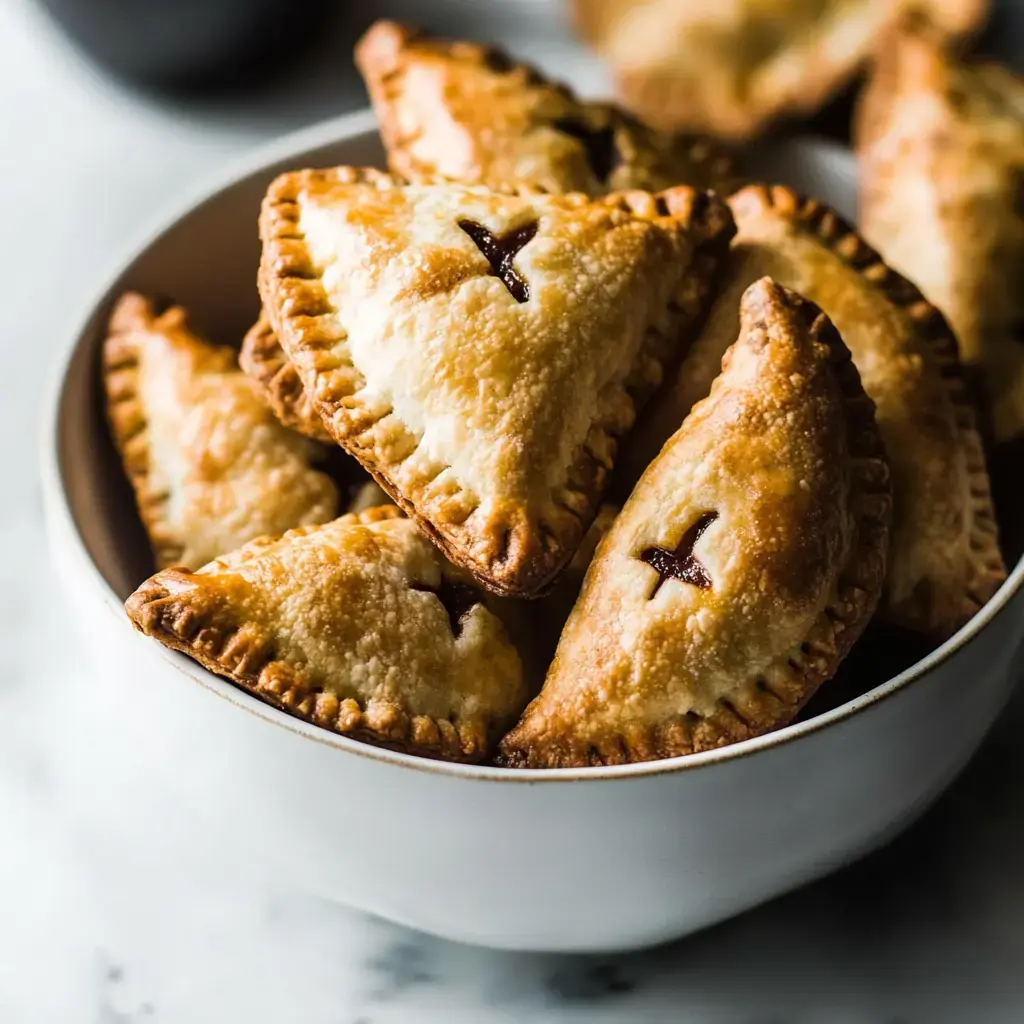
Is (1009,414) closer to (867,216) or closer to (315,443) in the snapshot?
(867,216)

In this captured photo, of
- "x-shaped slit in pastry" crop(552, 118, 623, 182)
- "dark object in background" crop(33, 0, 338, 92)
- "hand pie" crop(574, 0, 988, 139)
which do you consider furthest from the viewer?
"dark object in background" crop(33, 0, 338, 92)

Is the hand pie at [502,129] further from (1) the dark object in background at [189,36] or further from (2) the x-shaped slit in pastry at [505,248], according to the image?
(1) the dark object in background at [189,36]

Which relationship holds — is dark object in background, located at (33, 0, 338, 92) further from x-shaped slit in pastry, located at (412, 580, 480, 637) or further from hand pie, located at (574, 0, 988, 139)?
x-shaped slit in pastry, located at (412, 580, 480, 637)

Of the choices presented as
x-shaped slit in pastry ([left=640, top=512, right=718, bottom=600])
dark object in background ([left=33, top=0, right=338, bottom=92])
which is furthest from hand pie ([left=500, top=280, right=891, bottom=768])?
dark object in background ([left=33, top=0, right=338, bottom=92])

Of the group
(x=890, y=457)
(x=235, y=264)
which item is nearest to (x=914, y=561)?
(x=890, y=457)

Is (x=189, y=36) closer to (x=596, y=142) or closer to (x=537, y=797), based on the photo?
(x=596, y=142)

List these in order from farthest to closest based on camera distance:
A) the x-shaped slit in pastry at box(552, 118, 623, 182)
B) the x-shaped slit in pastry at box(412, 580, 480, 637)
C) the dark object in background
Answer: the dark object in background, the x-shaped slit in pastry at box(552, 118, 623, 182), the x-shaped slit in pastry at box(412, 580, 480, 637)

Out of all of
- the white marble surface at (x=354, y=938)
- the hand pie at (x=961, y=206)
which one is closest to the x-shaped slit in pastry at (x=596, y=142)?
the hand pie at (x=961, y=206)
